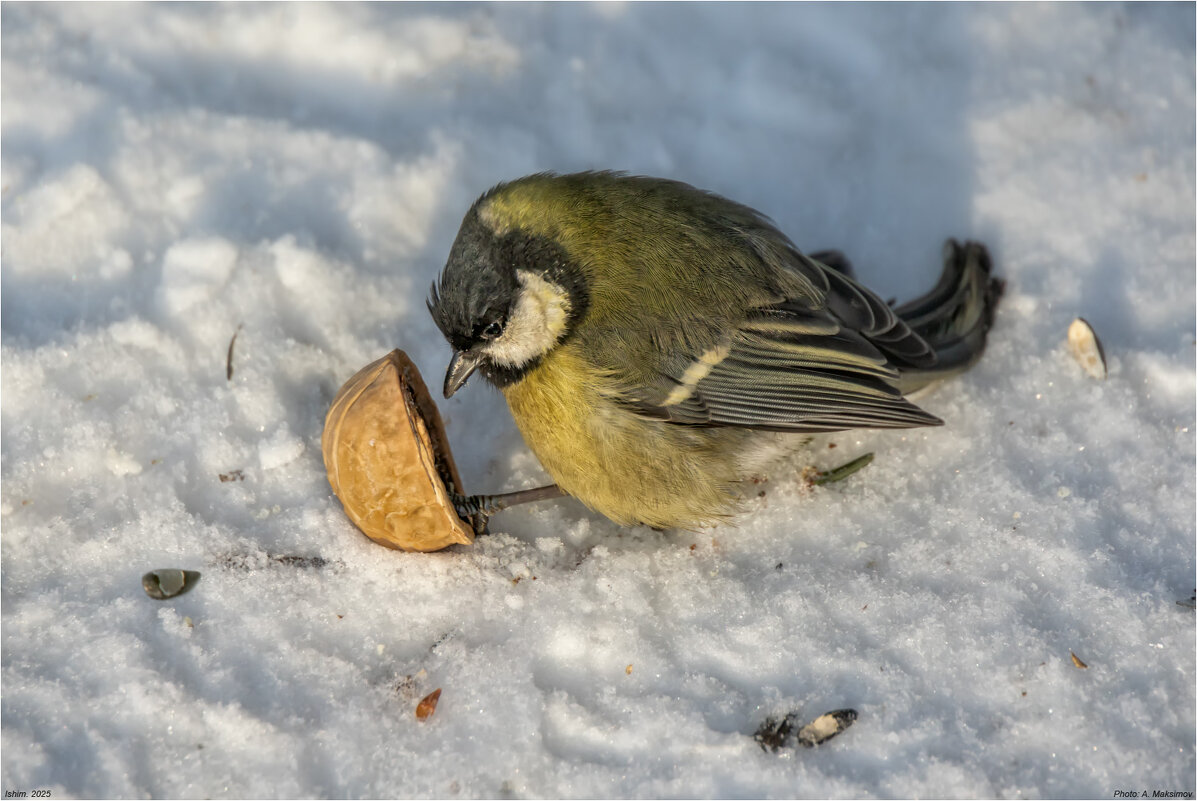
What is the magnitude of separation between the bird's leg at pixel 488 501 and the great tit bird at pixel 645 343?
5.4 inches

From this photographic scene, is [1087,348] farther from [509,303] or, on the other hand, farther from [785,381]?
[509,303]

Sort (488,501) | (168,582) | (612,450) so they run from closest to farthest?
(168,582)
(612,450)
(488,501)

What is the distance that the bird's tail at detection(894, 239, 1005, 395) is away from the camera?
2.55 metres

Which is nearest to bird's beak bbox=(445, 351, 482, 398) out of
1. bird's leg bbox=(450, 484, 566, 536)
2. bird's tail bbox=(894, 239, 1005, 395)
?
bird's leg bbox=(450, 484, 566, 536)

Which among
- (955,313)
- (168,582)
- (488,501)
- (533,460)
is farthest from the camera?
(955,313)

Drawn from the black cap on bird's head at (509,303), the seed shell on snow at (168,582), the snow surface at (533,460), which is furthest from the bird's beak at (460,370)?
the seed shell on snow at (168,582)

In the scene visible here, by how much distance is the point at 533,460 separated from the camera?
8.41ft

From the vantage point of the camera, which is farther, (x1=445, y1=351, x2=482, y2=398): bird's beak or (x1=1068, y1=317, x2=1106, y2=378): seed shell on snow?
(x1=1068, y1=317, x2=1106, y2=378): seed shell on snow

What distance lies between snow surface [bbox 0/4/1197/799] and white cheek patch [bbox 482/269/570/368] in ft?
1.42

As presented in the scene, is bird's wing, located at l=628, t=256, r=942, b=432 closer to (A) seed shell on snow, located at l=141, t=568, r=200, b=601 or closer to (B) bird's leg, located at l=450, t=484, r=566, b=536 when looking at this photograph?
(B) bird's leg, located at l=450, t=484, r=566, b=536

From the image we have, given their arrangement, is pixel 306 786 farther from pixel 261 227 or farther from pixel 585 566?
pixel 261 227

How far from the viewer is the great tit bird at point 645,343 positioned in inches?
86.6

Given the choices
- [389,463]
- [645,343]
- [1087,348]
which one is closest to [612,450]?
[645,343]

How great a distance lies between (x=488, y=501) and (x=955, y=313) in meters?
1.47
